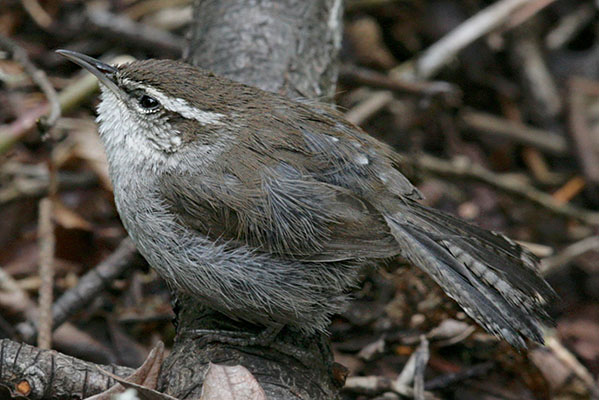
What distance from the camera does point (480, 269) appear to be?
3303 mm

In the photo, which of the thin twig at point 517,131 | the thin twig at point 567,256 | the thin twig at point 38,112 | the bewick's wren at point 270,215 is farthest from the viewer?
the thin twig at point 517,131

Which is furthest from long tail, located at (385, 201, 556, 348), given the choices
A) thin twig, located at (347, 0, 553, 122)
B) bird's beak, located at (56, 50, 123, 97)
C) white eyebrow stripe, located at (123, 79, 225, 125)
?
thin twig, located at (347, 0, 553, 122)

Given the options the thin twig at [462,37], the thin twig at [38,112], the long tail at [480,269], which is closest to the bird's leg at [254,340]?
the long tail at [480,269]

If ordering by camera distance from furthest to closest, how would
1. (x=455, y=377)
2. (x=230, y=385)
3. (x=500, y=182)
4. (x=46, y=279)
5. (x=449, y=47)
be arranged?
(x=449, y=47)
(x=500, y=182)
(x=455, y=377)
(x=46, y=279)
(x=230, y=385)

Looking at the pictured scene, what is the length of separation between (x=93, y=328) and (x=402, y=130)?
3081 millimetres

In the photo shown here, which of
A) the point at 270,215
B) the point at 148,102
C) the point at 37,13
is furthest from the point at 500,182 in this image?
the point at 37,13

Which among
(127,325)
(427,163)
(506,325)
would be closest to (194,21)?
(127,325)

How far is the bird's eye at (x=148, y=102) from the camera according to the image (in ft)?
11.7

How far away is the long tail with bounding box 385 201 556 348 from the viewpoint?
10.4 ft

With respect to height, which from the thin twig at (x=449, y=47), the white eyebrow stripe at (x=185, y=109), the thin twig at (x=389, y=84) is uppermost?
the thin twig at (x=449, y=47)

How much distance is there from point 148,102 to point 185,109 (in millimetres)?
203

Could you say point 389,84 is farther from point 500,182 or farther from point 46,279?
point 46,279

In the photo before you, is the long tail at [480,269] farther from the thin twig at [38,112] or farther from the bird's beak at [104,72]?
the thin twig at [38,112]

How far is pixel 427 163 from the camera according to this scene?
6082mm
